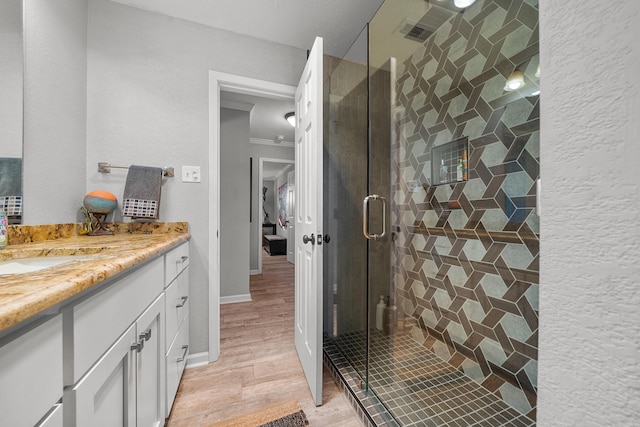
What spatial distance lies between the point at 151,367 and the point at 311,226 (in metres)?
0.95

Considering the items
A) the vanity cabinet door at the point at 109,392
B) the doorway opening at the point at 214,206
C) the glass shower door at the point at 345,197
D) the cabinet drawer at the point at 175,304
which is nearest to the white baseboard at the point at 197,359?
the doorway opening at the point at 214,206

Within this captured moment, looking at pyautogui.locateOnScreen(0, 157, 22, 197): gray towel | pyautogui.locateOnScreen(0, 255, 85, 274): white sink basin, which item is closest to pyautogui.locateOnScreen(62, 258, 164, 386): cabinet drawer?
pyautogui.locateOnScreen(0, 255, 85, 274): white sink basin

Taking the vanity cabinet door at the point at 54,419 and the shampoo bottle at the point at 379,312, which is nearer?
the vanity cabinet door at the point at 54,419

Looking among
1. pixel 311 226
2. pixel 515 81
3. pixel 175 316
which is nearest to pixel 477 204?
pixel 515 81

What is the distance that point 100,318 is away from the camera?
62 cm

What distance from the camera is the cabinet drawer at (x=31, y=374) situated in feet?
1.17

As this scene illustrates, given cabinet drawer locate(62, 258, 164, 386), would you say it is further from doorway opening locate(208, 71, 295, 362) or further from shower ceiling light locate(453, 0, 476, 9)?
shower ceiling light locate(453, 0, 476, 9)

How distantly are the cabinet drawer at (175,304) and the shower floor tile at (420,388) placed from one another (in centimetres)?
104

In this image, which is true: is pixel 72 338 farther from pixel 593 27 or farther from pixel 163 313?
pixel 593 27

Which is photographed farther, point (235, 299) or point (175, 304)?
point (235, 299)

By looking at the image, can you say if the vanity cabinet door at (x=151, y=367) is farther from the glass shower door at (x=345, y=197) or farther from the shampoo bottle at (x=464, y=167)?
the shampoo bottle at (x=464, y=167)

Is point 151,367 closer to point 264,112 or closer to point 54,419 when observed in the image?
point 54,419

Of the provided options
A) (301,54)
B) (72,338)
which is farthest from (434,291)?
(301,54)

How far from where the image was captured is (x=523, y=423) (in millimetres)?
1267
